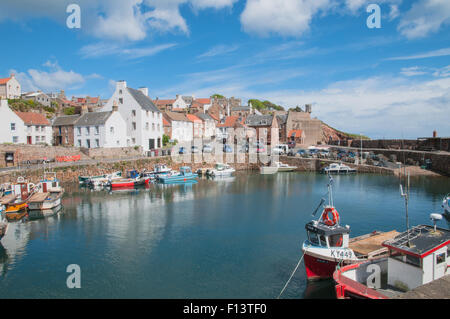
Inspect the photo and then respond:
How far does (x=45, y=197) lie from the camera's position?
1219 inches

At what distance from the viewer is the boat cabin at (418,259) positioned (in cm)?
1204

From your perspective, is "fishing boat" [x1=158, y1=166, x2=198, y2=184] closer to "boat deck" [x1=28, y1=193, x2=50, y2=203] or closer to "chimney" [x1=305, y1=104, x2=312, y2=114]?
"boat deck" [x1=28, y1=193, x2=50, y2=203]

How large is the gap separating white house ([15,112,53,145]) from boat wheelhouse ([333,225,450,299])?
5388 cm

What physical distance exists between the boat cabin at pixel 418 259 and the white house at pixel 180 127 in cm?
6189

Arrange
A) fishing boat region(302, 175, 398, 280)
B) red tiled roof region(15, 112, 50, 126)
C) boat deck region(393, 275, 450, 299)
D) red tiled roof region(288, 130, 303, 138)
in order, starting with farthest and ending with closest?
red tiled roof region(288, 130, 303, 138)
red tiled roof region(15, 112, 50, 126)
fishing boat region(302, 175, 398, 280)
boat deck region(393, 275, 450, 299)

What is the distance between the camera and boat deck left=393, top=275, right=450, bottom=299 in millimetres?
6438

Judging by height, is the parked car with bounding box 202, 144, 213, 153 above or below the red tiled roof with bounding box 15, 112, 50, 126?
below

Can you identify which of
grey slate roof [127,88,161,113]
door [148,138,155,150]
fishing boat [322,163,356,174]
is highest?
grey slate roof [127,88,161,113]

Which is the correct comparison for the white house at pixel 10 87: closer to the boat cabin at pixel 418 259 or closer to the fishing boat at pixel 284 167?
the fishing boat at pixel 284 167

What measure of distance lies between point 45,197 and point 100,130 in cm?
2383

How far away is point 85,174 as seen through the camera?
4584 cm

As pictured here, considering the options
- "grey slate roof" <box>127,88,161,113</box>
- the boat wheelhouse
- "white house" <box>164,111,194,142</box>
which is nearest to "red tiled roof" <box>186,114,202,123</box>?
"white house" <box>164,111,194,142</box>
